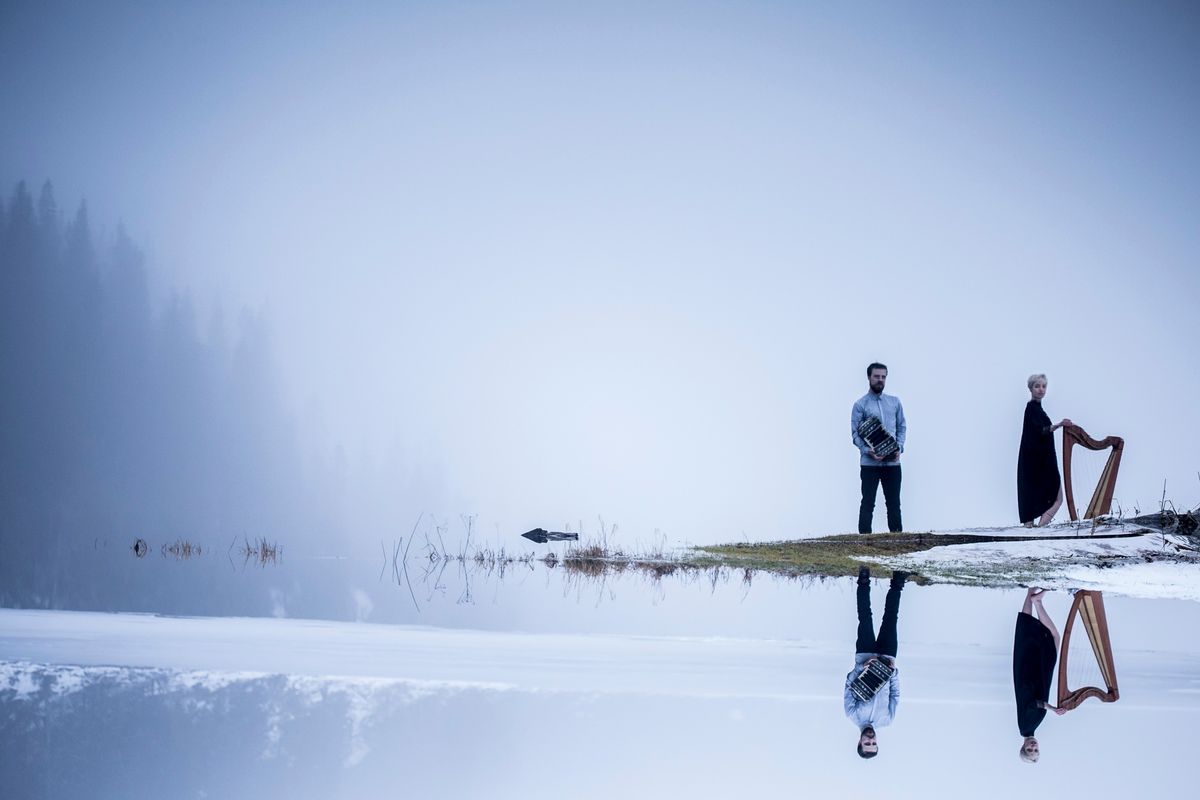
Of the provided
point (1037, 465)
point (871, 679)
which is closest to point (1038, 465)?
point (1037, 465)

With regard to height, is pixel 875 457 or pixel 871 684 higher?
pixel 875 457

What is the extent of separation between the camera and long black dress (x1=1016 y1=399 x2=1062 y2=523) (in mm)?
18641

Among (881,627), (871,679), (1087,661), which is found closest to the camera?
(871,679)

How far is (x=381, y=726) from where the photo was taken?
507cm

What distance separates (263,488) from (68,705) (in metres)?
73.6

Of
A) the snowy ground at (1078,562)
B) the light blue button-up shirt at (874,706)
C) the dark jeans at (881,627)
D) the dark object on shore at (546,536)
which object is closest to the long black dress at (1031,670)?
the light blue button-up shirt at (874,706)

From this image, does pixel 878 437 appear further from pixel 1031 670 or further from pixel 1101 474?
pixel 1031 670

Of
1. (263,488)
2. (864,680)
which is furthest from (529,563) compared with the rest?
(263,488)

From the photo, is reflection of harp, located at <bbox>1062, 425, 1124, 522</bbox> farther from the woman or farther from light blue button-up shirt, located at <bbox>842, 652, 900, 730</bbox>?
light blue button-up shirt, located at <bbox>842, 652, 900, 730</bbox>

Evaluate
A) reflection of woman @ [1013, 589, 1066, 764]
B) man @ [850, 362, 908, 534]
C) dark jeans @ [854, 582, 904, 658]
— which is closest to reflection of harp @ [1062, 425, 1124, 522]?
man @ [850, 362, 908, 534]

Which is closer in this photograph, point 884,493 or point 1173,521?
point 1173,521

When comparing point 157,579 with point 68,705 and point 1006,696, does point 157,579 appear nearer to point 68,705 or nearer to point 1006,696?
point 68,705

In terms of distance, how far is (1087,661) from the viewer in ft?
22.2

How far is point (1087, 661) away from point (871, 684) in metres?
2.06
